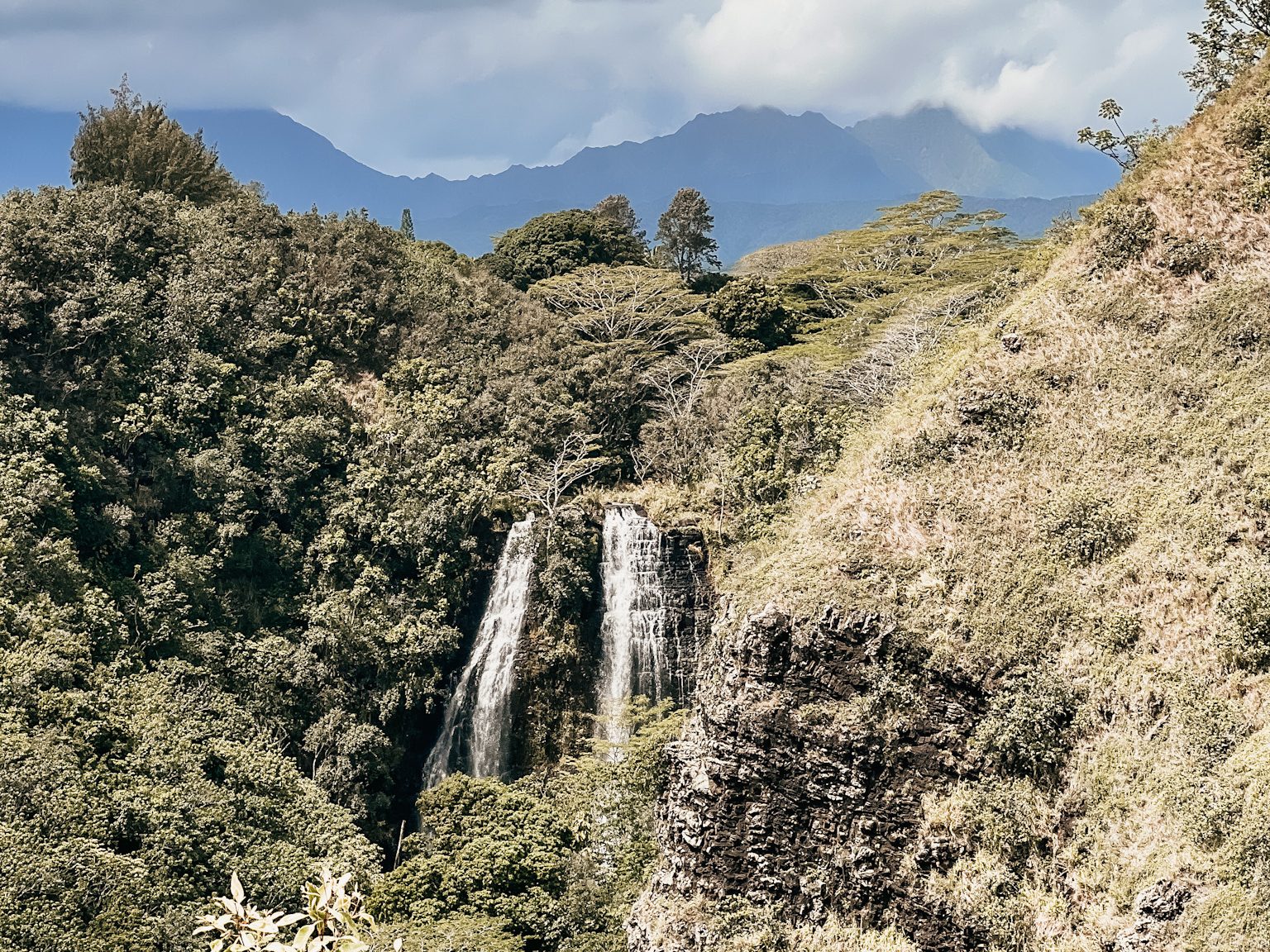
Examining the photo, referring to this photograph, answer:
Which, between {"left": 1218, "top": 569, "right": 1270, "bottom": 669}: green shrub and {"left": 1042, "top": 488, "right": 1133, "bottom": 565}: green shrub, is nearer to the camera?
{"left": 1218, "top": 569, "right": 1270, "bottom": 669}: green shrub

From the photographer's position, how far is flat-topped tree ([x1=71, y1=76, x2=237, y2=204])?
34.6 metres

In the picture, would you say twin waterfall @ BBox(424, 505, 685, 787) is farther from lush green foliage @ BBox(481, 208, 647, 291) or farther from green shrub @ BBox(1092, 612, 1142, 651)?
green shrub @ BBox(1092, 612, 1142, 651)

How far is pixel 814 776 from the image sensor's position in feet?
42.4

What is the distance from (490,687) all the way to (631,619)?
4143 mm

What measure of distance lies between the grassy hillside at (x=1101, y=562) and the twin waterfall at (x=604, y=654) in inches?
420

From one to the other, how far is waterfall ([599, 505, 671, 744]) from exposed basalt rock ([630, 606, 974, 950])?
1342 cm

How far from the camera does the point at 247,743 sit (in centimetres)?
2369

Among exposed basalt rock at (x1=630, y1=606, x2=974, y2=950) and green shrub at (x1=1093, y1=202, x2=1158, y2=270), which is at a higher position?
green shrub at (x1=1093, y1=202, x2=1158, y2=270)

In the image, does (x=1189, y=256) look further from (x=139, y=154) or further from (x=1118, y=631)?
(x=139, y=154)

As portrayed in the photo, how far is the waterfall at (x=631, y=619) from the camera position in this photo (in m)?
27.4

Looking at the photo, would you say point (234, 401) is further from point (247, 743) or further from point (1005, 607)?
point (1005, 607)

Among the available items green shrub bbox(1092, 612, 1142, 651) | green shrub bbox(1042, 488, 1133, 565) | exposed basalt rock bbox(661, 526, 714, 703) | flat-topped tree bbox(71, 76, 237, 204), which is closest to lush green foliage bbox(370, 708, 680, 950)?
exposed basalt rock bbox(661, 526, 714, 703)

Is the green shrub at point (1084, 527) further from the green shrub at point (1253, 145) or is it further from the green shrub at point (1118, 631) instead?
the green shrub at point (1253, 145)

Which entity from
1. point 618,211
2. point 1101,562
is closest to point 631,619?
point 1101,562
